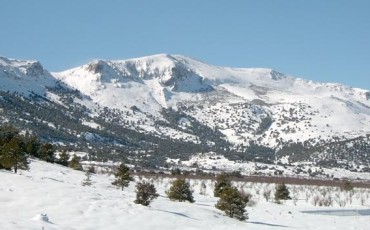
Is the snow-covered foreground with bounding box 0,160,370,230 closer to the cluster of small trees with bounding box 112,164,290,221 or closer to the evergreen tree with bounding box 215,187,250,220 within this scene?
the evergreen tree with bounding box 215,187,250,220

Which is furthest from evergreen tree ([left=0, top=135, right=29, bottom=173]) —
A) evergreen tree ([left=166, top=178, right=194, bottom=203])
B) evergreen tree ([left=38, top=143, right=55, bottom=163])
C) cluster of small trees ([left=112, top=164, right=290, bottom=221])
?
evergreen tree ([left=38, top=143, right=55, bottom=163])

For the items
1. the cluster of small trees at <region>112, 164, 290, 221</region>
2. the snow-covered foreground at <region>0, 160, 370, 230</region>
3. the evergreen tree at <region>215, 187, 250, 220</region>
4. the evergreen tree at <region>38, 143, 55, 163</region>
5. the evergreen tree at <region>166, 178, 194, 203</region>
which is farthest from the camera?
the evergreen tree at <region>38, 143, 55, 163</region>

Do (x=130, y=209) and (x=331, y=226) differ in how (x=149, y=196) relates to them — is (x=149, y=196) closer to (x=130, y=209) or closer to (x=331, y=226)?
(x=130, y=209)

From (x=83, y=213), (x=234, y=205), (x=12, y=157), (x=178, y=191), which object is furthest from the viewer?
(x=178, y=191)

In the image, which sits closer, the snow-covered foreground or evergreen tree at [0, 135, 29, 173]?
the snow-covered foreground

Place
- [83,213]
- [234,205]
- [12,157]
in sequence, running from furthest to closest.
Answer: [12,157] < [234,205] < [83,213]

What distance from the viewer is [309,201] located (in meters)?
99.5

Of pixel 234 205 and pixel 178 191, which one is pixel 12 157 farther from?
pixel 234 205

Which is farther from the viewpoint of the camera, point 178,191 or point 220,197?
point 178,191

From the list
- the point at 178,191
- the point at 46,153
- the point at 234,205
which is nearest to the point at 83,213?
the point at 234,205

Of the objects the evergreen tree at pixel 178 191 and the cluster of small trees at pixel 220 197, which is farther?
the evergreen tree at pixel 178 191

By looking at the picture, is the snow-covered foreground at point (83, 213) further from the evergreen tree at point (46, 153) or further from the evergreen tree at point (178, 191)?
the evergreen tree at point (46, 153)

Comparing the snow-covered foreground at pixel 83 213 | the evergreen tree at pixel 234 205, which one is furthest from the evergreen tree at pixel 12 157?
the evergreen tree at pixel 234 205

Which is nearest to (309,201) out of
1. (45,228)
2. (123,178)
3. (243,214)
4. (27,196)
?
(123,178)
